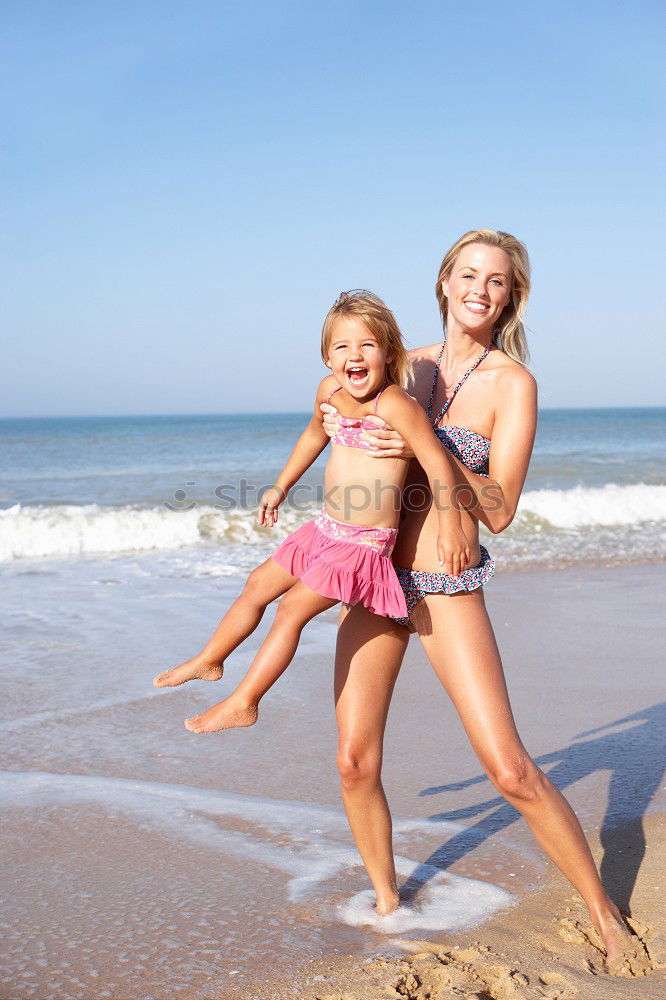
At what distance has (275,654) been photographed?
2996 mm

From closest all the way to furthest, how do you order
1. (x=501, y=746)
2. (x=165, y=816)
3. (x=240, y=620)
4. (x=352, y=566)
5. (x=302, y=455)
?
(x=501, y=746), (x=352, y=566), (x=240, y=620), (x=302, y=455), (x=165, y=816)

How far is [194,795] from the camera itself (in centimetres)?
407

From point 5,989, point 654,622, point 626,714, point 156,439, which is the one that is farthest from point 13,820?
point 156,439

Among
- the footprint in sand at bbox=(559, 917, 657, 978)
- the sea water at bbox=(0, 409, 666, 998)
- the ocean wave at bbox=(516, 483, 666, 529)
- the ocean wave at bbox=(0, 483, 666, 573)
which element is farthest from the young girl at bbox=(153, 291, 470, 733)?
the ocean wave at bbox=(516, 483, 666, 529)

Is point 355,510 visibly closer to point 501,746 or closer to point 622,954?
point 501,746

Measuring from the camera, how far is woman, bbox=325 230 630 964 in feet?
9.17

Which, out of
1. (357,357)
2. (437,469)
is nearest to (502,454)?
(437,469)

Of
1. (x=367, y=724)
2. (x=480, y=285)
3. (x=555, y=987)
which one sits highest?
(x=480, y=285)

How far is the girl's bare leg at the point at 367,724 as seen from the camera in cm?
300

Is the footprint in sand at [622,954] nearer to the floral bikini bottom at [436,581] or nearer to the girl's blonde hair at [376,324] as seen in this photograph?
the floral bikini bottom at [436,581]

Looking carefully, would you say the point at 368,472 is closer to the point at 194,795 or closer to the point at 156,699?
the point at 194,795

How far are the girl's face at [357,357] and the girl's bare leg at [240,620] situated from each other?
0.68 meters

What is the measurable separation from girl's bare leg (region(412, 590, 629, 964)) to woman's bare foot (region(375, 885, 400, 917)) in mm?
580

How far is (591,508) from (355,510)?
39.0ft
